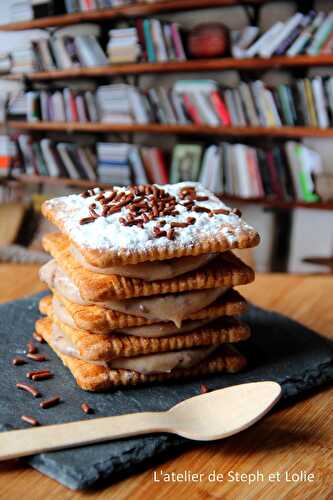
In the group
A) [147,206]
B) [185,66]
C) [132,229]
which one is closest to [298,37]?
[185,66]

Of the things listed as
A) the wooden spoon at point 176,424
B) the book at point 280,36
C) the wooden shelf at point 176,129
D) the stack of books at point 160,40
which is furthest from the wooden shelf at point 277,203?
the wooden spoon at point 176,424

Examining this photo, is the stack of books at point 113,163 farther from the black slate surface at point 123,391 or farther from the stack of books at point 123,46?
the black slate surface at point 123,391

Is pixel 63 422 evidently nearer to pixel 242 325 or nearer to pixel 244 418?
pixel 244 418

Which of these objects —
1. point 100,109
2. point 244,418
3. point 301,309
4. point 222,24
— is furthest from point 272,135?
point 244,418

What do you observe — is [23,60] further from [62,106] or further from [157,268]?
[157,268]

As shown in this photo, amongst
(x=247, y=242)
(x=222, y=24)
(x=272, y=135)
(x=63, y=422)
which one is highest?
(x=222, y=24)

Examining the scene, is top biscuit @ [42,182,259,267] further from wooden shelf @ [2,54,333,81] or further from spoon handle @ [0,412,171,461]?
wooden shelf @ [2,54,333,81]
